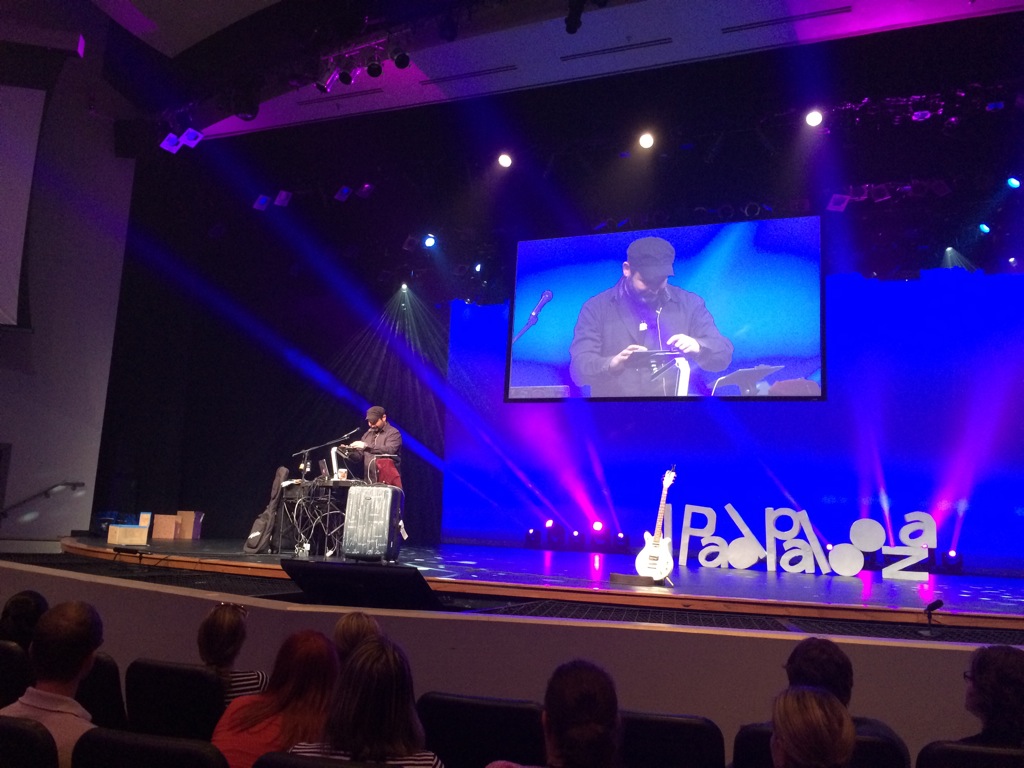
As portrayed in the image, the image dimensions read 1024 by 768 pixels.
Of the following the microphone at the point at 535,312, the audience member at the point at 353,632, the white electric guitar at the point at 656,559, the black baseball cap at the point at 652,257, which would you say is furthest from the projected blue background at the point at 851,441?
the audience member at the point at 353,632

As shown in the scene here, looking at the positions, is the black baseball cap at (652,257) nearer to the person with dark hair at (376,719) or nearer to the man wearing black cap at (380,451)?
the man wearing black cap at (380,451)

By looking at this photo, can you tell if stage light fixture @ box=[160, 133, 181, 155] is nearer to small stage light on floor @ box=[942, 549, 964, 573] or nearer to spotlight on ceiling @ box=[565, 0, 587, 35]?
spotlight on ceiling @ box=[565, 0, 587, 35]

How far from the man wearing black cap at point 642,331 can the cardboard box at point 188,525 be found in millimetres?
4740

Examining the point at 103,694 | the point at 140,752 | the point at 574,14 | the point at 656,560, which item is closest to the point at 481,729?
the point at 140,752

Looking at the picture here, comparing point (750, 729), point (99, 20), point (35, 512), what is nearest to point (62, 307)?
point (35, 512)

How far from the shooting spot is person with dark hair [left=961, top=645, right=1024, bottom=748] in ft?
5.86

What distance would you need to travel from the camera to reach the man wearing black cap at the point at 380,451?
278 inches

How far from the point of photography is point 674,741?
1.73 meters

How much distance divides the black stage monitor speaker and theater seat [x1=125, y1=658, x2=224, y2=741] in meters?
1.32

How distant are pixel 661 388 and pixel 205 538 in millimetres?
5877

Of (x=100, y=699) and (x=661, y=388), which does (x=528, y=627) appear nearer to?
(x=100, y=699)

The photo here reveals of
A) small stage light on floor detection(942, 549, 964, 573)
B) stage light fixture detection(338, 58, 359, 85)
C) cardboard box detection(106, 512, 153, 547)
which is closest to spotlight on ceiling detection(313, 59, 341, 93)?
stage light fixture detection(338, 58, 359, 85)

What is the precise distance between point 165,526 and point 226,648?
24.6 ft

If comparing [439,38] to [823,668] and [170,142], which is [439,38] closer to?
[170,142]
